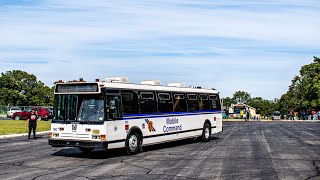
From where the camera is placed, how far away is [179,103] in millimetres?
20094

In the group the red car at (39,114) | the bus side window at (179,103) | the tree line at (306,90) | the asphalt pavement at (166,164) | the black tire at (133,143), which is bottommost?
the asphalt pavement at (166,164)

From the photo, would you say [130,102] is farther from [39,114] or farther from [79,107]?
[39,114]

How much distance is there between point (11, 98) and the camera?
10306 centimetres

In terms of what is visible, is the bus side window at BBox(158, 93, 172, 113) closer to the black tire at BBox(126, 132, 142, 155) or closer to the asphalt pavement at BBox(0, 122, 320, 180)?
the asphalt pavement at BBox(0, 122, 320, 180)

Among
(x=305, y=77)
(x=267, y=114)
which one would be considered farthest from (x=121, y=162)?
(x=267, y=114)

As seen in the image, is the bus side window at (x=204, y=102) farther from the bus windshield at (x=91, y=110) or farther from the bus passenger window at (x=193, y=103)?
the bus windshield at (x=91, y=110)

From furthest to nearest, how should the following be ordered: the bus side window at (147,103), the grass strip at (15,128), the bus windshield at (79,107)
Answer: the grass strip at (15,128) < the bus side window at (147,103) < the bus windshield at (79,107)

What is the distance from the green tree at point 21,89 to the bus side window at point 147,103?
292ft

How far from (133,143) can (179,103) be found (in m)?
4.60

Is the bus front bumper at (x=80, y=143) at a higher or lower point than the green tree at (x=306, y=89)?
lower

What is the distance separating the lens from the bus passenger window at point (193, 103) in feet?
69.3

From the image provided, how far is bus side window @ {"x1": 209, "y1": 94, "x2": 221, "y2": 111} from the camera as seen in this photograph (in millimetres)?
23641

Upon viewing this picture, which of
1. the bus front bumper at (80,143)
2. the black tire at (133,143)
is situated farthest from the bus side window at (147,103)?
the bus front bumper at (80,143)

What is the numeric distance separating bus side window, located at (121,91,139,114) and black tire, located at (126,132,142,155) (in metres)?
0.87
